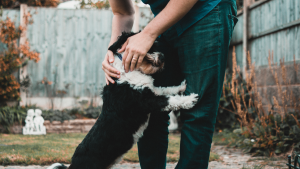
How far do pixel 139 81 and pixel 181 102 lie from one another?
0.39 m

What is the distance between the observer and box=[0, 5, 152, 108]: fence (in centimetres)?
646

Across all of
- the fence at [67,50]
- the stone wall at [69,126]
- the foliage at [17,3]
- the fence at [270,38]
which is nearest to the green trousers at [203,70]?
the fence at [270,38]

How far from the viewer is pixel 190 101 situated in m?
1.64

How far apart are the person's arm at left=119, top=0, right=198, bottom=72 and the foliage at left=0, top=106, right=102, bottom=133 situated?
14.7 ft

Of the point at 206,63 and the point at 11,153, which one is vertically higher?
the point at 206,63

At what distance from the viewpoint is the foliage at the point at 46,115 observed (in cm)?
531

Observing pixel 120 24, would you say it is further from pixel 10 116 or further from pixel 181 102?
pixel 10 116

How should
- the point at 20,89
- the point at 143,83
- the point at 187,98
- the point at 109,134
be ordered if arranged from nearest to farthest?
1. the point at 187,98
2. the point at 109,134
3. the point at 143,83
4. the point at 20,89

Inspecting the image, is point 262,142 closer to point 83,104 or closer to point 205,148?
point 205,148

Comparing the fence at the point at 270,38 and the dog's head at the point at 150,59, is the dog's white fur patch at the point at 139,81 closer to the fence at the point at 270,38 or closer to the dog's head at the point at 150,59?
the dog's head at the point at 150,59

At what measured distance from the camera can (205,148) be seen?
5.14ft

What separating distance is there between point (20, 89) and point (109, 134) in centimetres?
537

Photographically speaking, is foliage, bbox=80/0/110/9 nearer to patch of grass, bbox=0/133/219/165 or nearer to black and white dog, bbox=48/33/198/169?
patch of grass, bbox=0/133/219/165

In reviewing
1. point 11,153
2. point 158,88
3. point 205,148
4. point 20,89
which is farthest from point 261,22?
point 20,89
